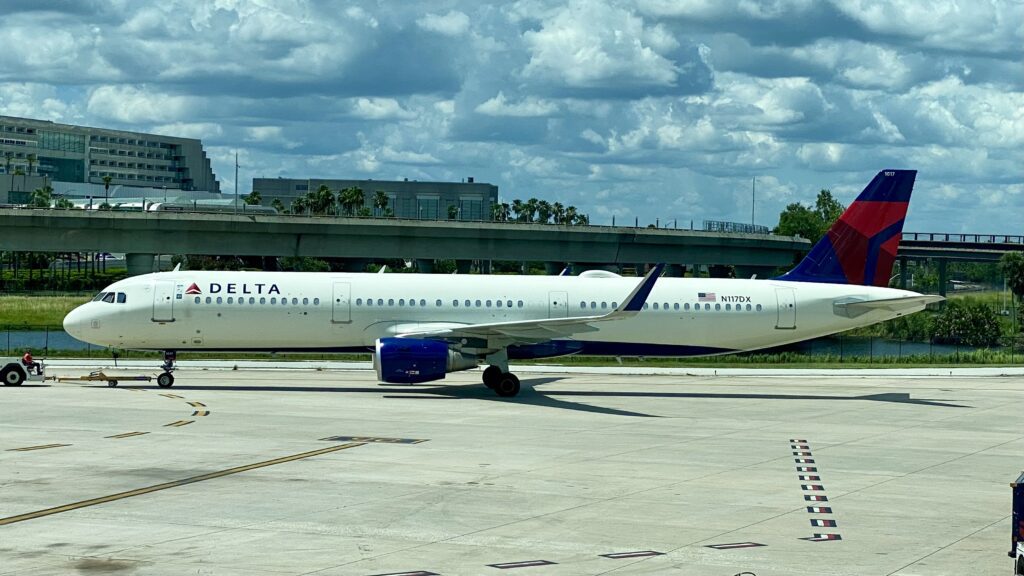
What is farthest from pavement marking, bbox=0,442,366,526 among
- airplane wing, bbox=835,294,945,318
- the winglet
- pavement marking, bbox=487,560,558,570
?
airplane wing, bbox=835,294,945,318

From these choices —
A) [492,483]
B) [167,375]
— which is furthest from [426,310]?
[492,483]

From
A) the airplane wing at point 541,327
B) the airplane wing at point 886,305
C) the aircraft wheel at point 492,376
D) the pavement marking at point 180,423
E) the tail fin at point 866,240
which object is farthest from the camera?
the tail fin at point 866,240

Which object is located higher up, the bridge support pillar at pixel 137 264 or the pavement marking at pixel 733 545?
the bridge support pillar at pixel 137 264

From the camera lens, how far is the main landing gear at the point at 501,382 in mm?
40094

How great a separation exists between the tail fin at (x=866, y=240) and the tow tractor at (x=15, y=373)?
26.2 m

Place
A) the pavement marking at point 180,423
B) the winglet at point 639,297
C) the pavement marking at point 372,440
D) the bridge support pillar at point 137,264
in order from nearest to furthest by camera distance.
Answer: the pavement marking at point 372,440
the pavement marking at point 180,423
the winglet at point 639,297
the bridge support pillar at point 137,264

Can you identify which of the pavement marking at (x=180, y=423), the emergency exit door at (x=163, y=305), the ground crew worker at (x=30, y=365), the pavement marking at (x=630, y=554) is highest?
the emergency exit door at (x=163, y=305)

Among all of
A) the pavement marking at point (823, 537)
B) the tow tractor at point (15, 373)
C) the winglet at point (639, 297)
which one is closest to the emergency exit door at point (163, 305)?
the tow tractor at point (15, 373)

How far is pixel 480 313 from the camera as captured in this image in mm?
41156

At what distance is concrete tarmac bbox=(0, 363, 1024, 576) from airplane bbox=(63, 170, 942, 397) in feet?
5.10

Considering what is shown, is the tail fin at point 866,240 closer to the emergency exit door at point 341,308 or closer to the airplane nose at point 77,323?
the emergency exit door at point 341,308

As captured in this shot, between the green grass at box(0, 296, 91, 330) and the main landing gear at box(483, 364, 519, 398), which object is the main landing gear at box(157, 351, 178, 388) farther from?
the green grass at box(0, 296, 91, 330)

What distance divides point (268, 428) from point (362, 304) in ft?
34.4

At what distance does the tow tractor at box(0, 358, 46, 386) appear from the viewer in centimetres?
4100
